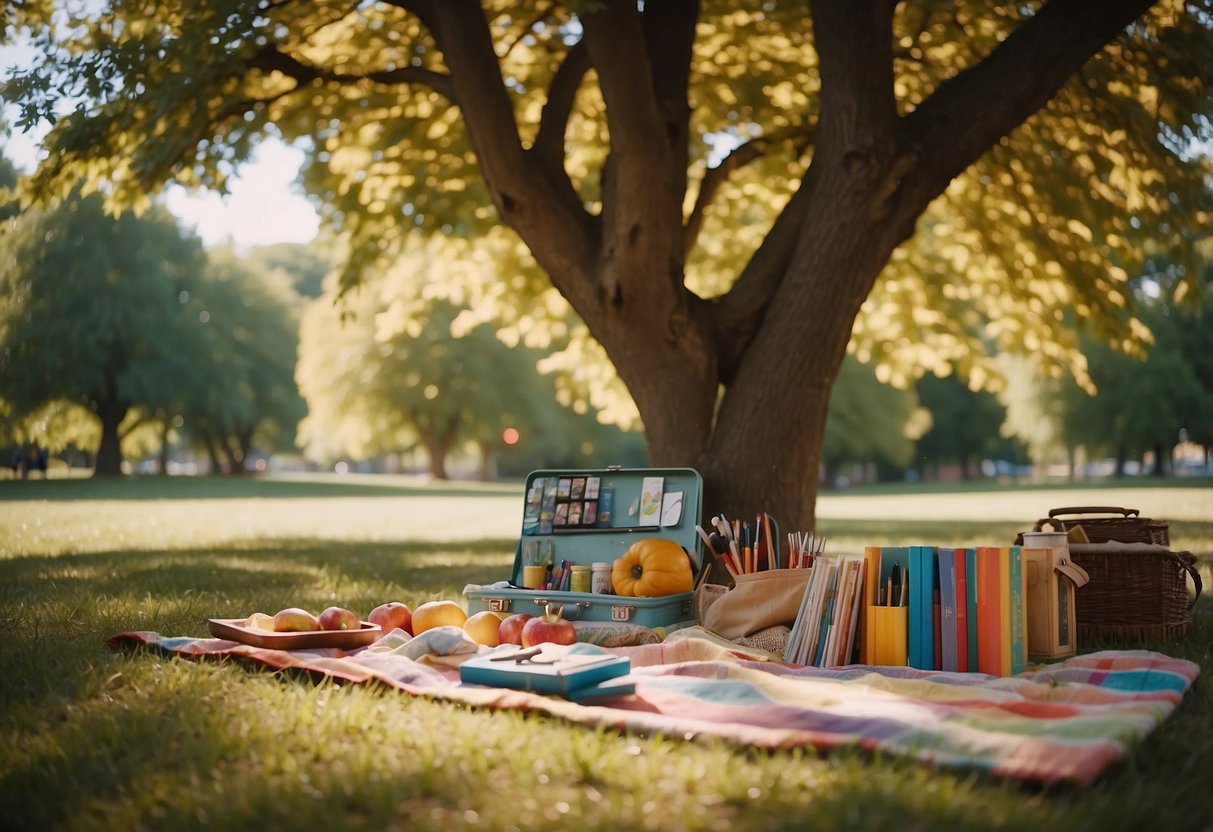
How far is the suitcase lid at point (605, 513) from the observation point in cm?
587

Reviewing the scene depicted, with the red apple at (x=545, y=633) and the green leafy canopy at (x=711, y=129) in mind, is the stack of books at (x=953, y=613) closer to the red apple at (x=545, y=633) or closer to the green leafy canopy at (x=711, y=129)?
the red apple at (x=545, y=633)

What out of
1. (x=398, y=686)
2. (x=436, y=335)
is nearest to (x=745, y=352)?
(x=398, y=686)

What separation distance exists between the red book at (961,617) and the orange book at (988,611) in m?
0.05

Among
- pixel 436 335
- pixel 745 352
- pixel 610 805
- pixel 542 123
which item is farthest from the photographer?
pixel 436 335

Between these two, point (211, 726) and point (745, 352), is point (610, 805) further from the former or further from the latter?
point (745, 352)

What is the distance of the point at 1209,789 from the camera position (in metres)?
2.75

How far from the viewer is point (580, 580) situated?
18.5 ft

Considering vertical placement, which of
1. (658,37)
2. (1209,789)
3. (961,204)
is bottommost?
(1209,789)

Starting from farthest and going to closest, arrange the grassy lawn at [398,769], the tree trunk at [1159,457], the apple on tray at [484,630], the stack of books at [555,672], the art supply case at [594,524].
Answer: the tree trunk at [1159,457]
the art supply case at [594,524]
the apple on tray at [484,630]
the stack of books at [555,672]
the grassy lawn at [398,769]

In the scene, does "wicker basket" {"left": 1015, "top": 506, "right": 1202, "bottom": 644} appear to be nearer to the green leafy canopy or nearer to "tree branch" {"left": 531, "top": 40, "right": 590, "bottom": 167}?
"tree branch" {"left": 531, "top": 40, "right": 590, "bottom": 167}

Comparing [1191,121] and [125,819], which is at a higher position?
[1191,121]

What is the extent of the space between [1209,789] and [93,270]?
80.1ft

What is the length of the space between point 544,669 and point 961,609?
1.97m

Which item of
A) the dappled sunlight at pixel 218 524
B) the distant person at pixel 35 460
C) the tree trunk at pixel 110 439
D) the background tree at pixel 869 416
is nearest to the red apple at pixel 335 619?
the dappled sunlight at pixel 218 524
